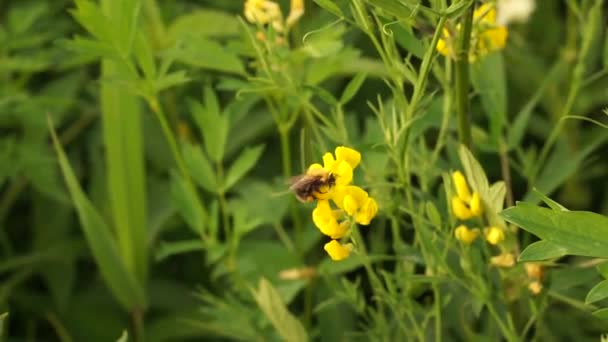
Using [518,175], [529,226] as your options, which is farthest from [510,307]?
[518,175]

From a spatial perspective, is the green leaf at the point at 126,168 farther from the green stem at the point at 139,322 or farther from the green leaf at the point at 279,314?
the green leaf at the point at 279,314

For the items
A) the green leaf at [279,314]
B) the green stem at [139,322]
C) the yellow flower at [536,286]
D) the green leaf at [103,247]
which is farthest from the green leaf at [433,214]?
the green stem at [139,322]

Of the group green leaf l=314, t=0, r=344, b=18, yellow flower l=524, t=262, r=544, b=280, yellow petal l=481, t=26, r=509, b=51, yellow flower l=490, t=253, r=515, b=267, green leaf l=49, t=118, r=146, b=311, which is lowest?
green leaf l=49, t=118, r=146, b=311

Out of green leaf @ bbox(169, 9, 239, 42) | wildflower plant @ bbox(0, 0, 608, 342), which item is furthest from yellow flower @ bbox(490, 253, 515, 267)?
green leaf @ bbox(169, 9, 239, 42)

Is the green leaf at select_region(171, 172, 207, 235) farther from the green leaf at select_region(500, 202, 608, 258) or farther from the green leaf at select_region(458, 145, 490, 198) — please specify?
the green leaf at select_region(500, 202, 608, 258)

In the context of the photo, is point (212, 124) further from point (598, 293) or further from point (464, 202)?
point (598, 293)

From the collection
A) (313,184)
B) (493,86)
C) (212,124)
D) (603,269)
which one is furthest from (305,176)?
(493,86)
